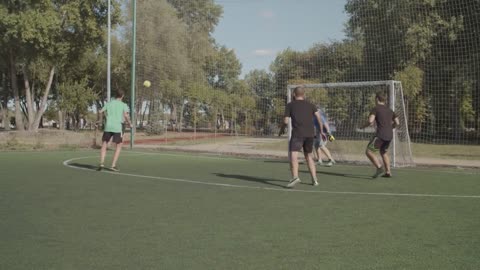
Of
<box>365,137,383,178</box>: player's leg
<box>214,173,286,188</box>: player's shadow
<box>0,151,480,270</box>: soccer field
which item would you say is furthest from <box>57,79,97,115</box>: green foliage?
<box>365,137,383,178</box>: player's leg

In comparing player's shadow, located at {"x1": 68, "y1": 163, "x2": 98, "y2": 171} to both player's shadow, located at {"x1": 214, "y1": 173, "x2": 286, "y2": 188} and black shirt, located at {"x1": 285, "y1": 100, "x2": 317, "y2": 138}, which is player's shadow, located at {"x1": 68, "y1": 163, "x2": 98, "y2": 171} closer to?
player's shadow, located at {"x1": 214, "y1": 173, "x2": 286, "y2": 188}

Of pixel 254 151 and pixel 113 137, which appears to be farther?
pixel 254 151

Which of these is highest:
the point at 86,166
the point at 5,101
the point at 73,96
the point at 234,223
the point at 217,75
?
the point at 217,75

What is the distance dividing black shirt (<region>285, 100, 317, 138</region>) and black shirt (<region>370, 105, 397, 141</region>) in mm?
2283

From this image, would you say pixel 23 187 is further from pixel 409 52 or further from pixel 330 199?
pixel 409 52

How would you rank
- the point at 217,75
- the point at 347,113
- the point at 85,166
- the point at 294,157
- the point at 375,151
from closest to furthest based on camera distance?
the point at 294,157
the point at 375,151
the point at 85,166
the point at 347,113
the point at 217,75

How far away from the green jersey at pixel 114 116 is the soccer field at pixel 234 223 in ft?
5.11

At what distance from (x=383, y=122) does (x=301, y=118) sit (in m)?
2.62

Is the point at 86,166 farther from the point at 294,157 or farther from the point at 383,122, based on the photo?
the point at 383,122

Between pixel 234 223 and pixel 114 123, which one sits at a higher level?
pixel 114 123

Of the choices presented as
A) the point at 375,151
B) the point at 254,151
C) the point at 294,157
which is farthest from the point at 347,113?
the point at 294,157

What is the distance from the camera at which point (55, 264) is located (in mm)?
4133

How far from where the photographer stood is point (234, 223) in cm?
583

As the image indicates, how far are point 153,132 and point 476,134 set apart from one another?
2071 centimetres
